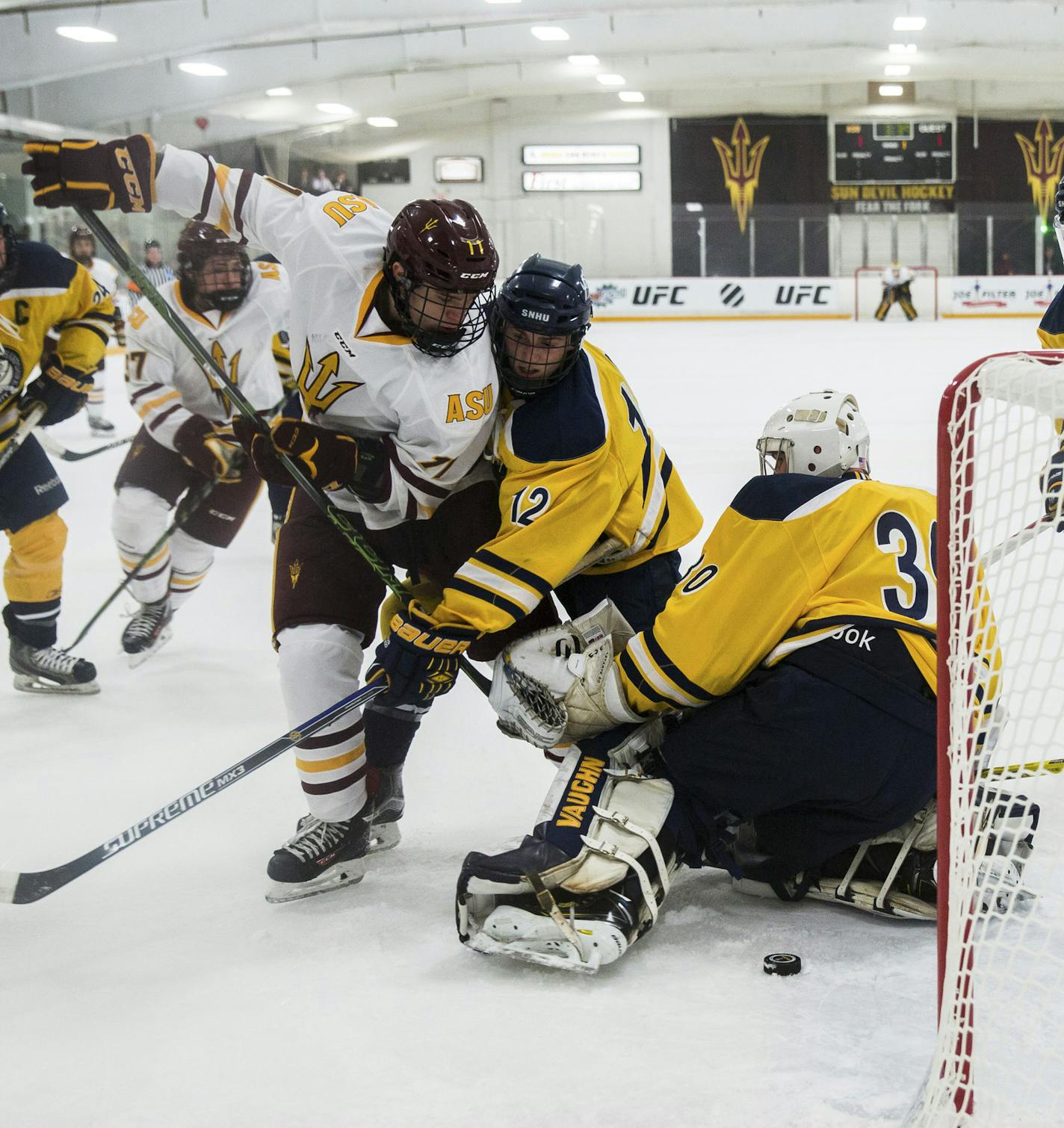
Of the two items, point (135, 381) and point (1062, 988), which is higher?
point (135, 381)

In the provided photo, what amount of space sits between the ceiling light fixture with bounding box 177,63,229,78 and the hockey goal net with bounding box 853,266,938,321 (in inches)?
315

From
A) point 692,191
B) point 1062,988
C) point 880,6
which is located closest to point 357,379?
point 1062,988

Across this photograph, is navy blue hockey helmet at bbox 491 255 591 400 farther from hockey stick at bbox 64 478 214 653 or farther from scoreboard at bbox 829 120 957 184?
scoreboard at bbox 829 120 957 184

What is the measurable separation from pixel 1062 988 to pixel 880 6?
589 inches

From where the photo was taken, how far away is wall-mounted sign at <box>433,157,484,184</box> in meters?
19.3

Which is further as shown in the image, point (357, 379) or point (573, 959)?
point (357, 379)

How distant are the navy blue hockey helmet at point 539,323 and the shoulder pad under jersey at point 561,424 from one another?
1.0 inches

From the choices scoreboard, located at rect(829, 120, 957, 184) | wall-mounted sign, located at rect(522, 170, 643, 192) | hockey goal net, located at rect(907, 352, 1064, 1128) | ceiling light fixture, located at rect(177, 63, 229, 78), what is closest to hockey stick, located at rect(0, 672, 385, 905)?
hockey goal net, located at rect(907, 352, 1064, 1128)

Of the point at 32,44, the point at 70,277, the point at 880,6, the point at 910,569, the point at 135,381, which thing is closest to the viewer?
the point at 910,569

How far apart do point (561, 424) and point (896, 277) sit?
554 inches

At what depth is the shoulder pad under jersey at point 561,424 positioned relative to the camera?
1.88m

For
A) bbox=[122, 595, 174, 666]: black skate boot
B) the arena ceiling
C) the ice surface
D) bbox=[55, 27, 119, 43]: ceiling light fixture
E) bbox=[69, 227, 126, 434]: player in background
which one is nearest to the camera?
the ice surface

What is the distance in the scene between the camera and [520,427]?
1.92 metres

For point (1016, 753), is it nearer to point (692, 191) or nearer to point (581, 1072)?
point (581, 1072)
